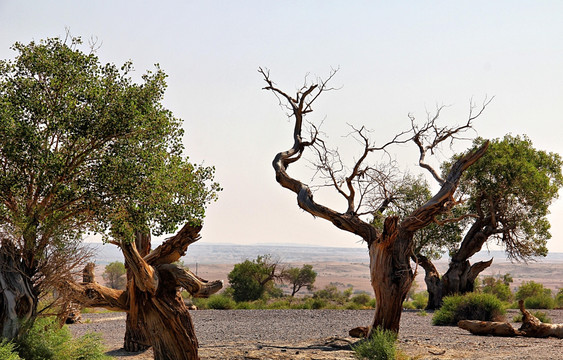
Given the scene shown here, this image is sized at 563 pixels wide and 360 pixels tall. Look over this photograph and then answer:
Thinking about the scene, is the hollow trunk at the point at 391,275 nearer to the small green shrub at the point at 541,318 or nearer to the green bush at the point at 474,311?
the green bush at the point at 474,311

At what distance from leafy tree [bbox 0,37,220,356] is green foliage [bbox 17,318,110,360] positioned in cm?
28

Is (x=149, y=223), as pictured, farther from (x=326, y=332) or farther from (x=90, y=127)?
(x=326, y=332)

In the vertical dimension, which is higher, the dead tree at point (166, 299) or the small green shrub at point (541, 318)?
the dead tree at point (166, 299)

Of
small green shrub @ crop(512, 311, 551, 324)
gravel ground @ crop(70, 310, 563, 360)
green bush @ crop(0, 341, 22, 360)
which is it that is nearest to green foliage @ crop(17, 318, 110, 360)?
green bush @ crop(0, 341, 22, 360)

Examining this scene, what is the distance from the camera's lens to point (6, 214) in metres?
10.3

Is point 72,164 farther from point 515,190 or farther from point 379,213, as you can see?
point 515,190

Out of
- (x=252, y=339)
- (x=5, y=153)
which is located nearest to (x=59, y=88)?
(x=5, y=153)

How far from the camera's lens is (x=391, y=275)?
14.8m

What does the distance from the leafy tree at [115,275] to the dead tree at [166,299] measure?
38.3 m

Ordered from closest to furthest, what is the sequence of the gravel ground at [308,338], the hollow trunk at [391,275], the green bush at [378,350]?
the green bush at [378,350] → the gravel ground at [308,338] → the hollow trunk at [391,275]

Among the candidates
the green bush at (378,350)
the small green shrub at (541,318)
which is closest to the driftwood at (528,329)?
the small green shrub at (541,318)

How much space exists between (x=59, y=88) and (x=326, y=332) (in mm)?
11533

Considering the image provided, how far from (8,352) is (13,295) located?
121 centimetres

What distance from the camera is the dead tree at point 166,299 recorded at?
11922 mm
